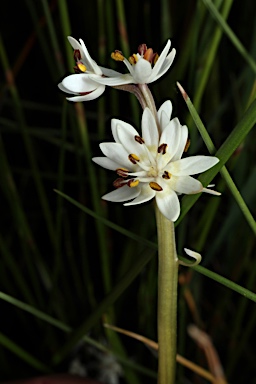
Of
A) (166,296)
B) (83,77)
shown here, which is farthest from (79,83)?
(166,296)

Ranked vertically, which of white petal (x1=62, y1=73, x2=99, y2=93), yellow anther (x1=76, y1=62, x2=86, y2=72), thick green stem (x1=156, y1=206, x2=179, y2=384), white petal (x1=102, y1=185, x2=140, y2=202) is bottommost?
thick green stem (x1=156, y1=206, x2=179, y2=384)

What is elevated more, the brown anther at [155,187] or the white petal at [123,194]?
the brown anther at [155,187]

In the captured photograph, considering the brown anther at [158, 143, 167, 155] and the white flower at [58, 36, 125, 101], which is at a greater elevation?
the white flower at [58, 36, 125, 101]

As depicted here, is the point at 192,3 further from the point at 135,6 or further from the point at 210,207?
→ the point at 210,207

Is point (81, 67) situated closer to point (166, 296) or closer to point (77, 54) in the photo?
point (77, 54)

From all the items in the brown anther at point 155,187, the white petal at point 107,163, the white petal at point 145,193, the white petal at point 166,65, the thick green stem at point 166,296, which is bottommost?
the thick green stem at point 166,296
